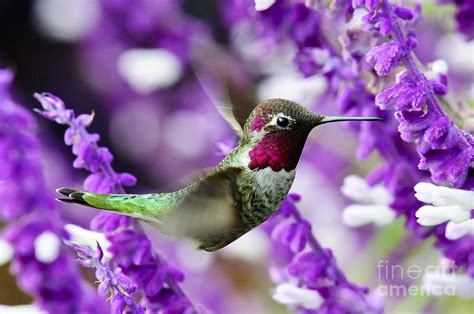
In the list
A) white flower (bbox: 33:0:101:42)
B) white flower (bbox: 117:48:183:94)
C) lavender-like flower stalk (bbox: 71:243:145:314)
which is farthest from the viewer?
white flower (bbox: 33:0:101:42)

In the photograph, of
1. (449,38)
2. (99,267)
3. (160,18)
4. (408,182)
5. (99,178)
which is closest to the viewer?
(99,267)

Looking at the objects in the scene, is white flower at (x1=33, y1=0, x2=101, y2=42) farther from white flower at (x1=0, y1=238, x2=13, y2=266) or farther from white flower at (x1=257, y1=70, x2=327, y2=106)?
white flower at (x1=0, y1=238, x2=13, y2=266)

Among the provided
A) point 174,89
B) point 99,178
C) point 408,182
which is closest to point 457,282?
point 408,182

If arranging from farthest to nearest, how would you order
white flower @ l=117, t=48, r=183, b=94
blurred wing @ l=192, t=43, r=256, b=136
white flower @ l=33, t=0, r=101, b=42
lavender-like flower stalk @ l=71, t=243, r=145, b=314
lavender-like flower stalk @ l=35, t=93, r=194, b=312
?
white flower @ l=33, t=0, r=101, b=42 < white flower @ l=117, t=48, r=183, b=94 < blurred wing @ l=192, t=43, r=256, b=136 < lavender-like flower stalk @ l=35, t=93, r=194, b=312 < lavender-like flower stalk @ l=71, t=243, r=145, b=314

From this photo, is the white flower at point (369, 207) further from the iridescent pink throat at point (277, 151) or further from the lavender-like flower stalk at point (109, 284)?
the lavender-like flower stalk at point (109, 284)

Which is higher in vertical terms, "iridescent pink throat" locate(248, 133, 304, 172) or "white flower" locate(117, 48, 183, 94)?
"iridescent pink throat" locate(248, 133, 304, 172)

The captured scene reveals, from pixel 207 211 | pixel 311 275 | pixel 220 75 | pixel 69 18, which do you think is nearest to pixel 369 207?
pixel 311 275

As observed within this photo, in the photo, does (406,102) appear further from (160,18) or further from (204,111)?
(204,111)

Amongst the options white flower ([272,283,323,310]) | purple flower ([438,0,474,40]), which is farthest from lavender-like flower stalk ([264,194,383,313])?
purple flower ([438,0,474,40])
